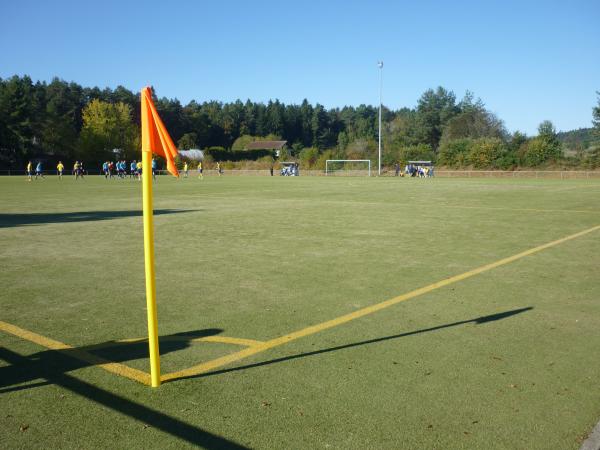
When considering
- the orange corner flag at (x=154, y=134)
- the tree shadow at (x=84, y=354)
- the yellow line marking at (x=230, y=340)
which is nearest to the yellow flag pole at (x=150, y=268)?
the orange corner flag at (x=154, y=134)

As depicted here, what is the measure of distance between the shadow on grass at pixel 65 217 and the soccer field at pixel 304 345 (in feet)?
16.6

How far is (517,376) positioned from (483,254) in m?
6.04

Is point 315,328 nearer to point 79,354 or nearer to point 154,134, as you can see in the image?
point 79,354

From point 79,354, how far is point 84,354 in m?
0.05

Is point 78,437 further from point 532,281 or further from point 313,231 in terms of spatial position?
point 313,231

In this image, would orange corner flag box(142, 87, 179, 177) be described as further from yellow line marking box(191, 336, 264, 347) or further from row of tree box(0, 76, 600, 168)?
row of tree box(0, 76, 600, 168)

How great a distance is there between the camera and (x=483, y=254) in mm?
10133

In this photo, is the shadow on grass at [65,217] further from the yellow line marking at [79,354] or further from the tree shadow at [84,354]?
the tree shadow at [84,354]

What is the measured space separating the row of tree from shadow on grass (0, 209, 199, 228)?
54184mm

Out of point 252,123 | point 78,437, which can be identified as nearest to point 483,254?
A: point 78,437

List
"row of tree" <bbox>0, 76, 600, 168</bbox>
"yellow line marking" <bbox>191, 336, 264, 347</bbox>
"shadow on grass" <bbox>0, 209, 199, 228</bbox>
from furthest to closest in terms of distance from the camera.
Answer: "row of tree" <bbox>0, 76, 600, 168</bbox>, "shadow on grass" <bbox>0, 209, 199, 228</bbox>, "yellow line marking" <bbox>191, 336, 264, 347</bbox>

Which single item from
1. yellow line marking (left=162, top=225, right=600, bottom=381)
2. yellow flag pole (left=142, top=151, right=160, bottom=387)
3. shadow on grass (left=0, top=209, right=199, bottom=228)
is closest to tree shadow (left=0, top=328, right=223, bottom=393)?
yellow line marking (left=162, top=225, right=600, bottom=381)

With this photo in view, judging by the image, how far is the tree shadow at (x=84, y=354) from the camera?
4.41 meters

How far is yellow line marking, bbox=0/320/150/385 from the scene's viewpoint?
4.41 meters
